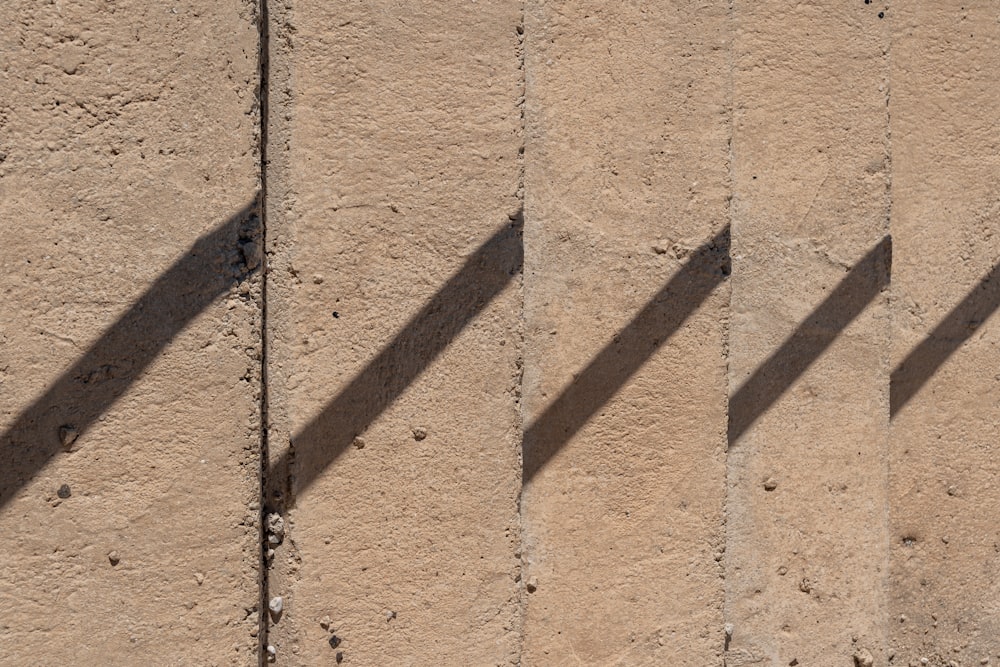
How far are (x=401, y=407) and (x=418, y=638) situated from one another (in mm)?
627

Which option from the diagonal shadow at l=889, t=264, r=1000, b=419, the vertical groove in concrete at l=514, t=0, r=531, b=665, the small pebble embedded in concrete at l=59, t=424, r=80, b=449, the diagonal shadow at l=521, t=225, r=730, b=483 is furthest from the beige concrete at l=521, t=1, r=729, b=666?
the small pebble embedded in concrete at l=59, t=424, r=80, b=449

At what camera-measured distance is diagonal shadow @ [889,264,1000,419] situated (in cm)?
399

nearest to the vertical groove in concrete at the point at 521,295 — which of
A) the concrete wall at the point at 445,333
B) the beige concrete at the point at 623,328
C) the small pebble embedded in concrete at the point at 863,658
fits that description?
the concrete wall at the point at 445,333

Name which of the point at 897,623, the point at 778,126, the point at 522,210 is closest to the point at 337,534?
the point at 522,210

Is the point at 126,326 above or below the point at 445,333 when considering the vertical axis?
above

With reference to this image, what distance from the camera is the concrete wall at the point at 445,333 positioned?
2.75 metres

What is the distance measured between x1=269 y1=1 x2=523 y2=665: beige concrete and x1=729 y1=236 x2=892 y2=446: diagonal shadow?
3.16 ft

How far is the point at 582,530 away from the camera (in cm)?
333

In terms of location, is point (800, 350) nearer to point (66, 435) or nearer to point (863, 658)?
point (863, 658)

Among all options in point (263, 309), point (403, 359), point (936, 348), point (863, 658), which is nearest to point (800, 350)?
point (936, 348)

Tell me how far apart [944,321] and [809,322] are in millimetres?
670

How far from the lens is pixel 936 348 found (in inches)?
157

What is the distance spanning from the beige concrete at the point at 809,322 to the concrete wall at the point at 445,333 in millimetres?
10

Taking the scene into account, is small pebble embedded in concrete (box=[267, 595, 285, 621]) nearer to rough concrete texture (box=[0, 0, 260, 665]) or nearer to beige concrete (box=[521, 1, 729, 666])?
rough concrete texture (box=[0, 0, 260, 665])
